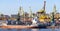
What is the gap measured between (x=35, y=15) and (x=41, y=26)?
2784 centimetres

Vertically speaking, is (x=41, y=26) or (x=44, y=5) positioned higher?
(x=44, y=5)

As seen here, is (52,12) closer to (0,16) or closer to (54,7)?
(54,7)

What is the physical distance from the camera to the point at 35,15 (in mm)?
103000

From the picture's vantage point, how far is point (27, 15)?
110625 millimetres

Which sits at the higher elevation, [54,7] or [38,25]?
[54,7]

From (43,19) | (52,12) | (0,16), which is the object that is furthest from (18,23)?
(0,16)

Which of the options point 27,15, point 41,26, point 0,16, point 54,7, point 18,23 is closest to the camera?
point 41,26

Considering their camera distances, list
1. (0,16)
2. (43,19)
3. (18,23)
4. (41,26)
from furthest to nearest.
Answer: (0,16), (43,19), (18,23), (41,26)

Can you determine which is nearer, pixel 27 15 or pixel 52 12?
pixel 52 12

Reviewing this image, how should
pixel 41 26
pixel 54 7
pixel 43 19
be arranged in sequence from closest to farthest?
pixel 41 26 → pixel 43 19 → pixel 54 7

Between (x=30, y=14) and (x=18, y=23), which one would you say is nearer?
(x=18, y=23)

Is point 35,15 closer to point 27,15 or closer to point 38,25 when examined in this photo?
point 27,15

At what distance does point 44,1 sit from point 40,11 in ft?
17.1

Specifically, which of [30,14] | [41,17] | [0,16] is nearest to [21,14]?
[30,14]
